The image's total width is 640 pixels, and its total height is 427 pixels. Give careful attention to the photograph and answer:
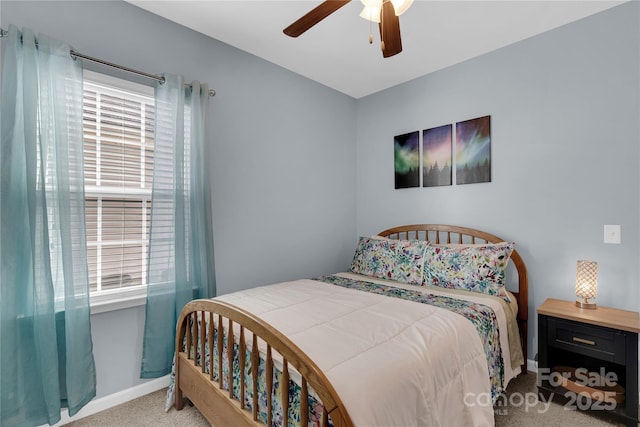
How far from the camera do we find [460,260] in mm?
2398

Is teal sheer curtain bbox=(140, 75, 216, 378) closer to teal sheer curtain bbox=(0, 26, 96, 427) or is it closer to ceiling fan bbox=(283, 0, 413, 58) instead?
teal sheer curtain bbox=(0, 26, 96, 427)

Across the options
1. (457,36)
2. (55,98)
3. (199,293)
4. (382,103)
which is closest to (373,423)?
(199,293)

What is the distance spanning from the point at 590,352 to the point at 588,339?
0.08 metres

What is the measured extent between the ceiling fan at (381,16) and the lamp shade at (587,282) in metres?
1.87

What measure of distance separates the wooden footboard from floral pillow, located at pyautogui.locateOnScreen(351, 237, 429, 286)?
1.51 m

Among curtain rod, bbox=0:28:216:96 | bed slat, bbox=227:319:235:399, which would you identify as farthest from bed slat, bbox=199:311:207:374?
curtain rod, bbox=0:28:216:96

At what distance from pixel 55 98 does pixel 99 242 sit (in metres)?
0.86

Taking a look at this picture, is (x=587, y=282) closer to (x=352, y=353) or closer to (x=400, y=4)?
(x=352, y=353)

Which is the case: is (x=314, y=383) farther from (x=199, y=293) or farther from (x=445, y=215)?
(x=445, y=215)

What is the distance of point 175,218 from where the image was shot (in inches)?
84.8

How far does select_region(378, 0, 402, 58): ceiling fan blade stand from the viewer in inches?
58.1

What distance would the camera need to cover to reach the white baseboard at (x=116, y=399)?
6.13 feet

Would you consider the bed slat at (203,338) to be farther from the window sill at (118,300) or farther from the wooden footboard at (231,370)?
the window sill at (118,300)

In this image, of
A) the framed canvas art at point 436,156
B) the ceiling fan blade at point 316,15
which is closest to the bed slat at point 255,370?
the ceiling fan blade at point 316,15
